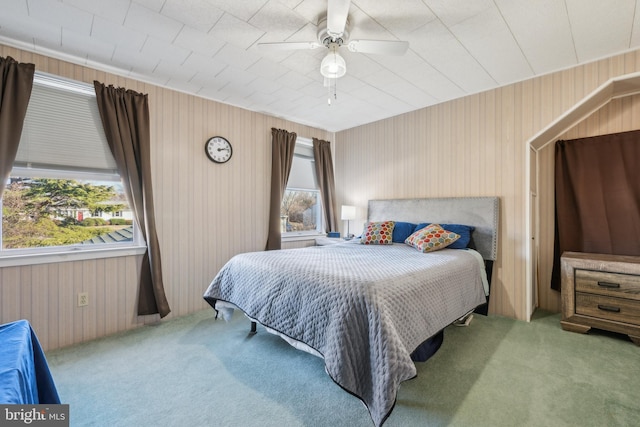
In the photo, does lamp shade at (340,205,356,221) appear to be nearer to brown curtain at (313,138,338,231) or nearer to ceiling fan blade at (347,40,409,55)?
brown curtain at (313,138,338,231)

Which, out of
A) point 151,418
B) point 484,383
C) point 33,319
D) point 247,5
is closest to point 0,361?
point 151,418

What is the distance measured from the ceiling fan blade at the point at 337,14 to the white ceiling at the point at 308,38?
0.24 metres

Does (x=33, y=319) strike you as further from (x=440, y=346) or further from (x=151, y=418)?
(x=440, y=346)

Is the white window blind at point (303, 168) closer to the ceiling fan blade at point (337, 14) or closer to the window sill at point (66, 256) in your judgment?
the window sill at point (66, 256)

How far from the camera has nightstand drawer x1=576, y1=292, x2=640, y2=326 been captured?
2.35m

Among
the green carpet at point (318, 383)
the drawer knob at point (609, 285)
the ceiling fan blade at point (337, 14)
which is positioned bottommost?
the green carpet at point (318, 383)

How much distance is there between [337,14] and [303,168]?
2.92 m

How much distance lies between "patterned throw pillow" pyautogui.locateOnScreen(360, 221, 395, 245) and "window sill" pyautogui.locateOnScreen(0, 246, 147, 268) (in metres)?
2.47

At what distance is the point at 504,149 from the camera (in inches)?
120

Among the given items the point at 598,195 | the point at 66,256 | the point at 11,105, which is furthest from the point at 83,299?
the point at 598,195

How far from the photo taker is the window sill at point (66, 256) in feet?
7.29

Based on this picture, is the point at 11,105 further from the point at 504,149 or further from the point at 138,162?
the point at 504,149

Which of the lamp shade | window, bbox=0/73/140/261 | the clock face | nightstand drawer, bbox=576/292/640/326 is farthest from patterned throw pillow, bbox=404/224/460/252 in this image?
window, bbox=0/73/140/261

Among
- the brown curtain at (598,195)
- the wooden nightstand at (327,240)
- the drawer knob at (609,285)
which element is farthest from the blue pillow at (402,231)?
the drawer knob at (609,285)
